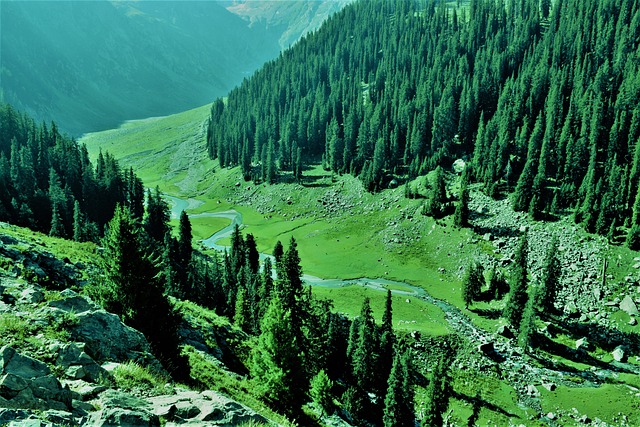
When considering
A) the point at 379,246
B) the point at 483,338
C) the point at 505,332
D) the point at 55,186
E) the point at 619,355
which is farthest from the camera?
the point at 379,246

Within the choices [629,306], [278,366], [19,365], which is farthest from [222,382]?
[629,306]

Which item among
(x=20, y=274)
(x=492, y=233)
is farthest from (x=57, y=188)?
(x=492, y=233)

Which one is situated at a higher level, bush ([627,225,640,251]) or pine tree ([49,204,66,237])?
bush ([627,225,640,251])

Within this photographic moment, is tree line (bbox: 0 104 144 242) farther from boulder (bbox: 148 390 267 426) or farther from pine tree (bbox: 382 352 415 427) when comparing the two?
boulder (bbox: 148 390 267 426)

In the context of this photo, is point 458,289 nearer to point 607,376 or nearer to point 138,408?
point 607,376

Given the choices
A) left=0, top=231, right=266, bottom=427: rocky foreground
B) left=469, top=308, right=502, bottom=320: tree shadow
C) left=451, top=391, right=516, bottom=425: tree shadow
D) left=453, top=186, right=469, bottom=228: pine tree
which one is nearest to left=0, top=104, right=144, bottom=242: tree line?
left=0, top=231, right=266, bottom=427: rocky foreground

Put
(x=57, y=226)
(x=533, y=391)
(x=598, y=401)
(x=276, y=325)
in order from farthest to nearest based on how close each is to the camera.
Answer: (x=57, y=226), (x=533, y=391), (x=598, y=401), (x=276, y=325)

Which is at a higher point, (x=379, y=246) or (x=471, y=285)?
(x=379, y=246)

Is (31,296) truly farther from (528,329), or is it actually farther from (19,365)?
(528,329)
